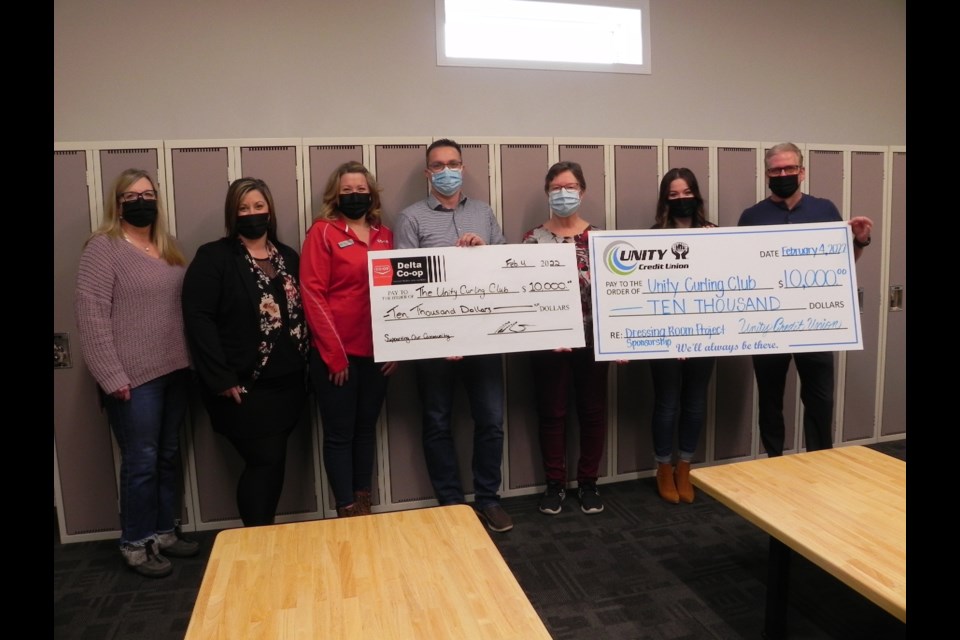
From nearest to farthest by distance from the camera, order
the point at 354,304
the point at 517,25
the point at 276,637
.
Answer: the point at 276,637 < the point at 354,304 < the point at 517,25

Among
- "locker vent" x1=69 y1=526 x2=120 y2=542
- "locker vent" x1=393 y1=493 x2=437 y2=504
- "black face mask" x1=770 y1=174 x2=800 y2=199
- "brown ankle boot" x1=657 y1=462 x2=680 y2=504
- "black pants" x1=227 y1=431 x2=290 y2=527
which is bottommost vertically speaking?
"locker vent" x1=69 y1=526 x2=120 y2=542

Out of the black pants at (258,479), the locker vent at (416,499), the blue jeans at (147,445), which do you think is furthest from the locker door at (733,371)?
the blue jeans at (147,445)

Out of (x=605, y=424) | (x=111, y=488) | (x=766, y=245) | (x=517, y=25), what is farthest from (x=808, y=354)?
(x=111, y=488)

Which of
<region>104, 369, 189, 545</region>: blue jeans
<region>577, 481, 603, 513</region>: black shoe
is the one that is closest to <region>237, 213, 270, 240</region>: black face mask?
<region>104, 369, 189, 545</region>: blue jeans

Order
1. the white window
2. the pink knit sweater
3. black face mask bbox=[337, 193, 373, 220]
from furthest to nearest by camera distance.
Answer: the white window → black face mask bbox=[337, 193, 373, 220] → the pink knit sweater

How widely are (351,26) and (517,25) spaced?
40.2 inches

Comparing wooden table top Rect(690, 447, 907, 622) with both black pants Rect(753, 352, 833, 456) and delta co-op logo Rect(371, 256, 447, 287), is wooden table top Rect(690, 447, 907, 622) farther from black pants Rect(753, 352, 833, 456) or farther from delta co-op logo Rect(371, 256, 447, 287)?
delta co-op logo Rect(371, 256, 447, 287)

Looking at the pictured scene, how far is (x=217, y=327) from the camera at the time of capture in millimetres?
2275

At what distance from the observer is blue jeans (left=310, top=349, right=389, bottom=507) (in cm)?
248

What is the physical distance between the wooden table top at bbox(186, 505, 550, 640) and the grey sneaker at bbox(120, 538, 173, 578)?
1207 mm

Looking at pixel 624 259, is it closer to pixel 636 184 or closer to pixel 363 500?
pixel 636 184

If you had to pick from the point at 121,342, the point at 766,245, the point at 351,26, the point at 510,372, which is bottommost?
the point at 510,372

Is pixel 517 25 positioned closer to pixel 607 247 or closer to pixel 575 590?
pixel 607 247

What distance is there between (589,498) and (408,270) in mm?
1472
